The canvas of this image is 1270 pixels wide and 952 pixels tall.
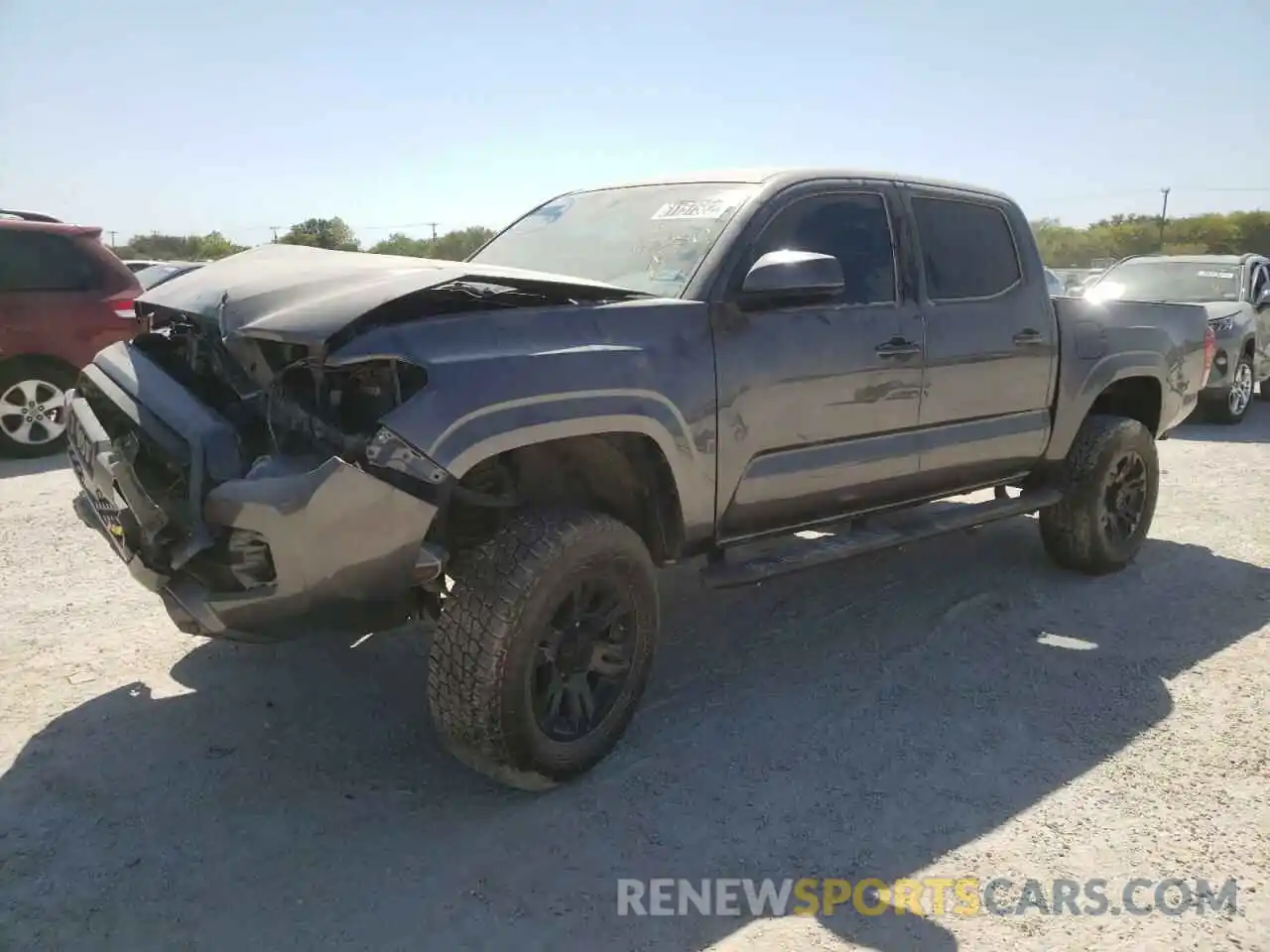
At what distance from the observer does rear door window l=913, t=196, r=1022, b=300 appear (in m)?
4.42

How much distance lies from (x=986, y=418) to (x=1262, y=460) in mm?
5427

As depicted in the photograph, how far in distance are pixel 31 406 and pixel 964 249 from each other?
7.12 metres

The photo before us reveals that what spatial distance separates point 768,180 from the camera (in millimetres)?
3893

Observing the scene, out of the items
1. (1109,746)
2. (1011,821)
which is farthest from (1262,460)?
(1011,821)

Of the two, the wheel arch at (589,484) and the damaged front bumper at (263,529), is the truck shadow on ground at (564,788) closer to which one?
the damaged front bumper at (263,529)

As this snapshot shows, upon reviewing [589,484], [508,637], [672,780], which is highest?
[589,484]

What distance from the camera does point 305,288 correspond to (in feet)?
9.93

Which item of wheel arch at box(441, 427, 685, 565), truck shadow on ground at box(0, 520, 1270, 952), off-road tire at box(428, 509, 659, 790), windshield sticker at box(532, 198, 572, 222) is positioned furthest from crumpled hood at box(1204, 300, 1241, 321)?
off-road tire at box(428, 509, 659, 790)

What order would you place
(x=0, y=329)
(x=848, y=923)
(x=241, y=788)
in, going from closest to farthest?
(x=848, y=923), (x=241, y=788), (x=0, y=329)

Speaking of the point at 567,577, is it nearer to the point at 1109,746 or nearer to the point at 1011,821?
the point at 1011,821

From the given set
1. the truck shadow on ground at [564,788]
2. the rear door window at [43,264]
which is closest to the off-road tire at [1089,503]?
the truck shadow on ground at [564,788]

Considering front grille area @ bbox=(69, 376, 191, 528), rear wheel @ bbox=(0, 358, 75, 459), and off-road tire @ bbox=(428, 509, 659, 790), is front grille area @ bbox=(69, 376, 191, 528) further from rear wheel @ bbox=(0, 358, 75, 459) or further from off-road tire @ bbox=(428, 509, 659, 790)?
rear wheel @ bbox=(0, 358, 75, 459)

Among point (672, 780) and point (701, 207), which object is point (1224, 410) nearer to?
point (701, 207)

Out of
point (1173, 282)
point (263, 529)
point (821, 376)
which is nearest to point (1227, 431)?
point (1173, 282)
